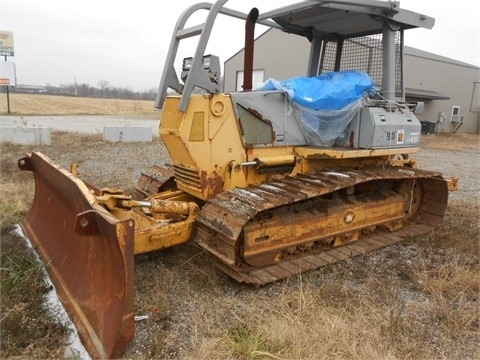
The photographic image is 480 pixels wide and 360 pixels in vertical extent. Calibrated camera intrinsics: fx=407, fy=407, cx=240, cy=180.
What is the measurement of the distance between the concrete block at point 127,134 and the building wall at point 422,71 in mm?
11454

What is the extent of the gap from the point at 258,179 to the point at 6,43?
3452 centimetres

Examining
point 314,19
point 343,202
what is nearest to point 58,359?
point 343,202

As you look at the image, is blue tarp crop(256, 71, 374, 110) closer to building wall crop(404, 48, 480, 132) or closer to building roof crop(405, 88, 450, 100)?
building roof crop(405, 88, 450, 100)

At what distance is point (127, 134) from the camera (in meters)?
14.4

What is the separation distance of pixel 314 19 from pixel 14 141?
10.8 m

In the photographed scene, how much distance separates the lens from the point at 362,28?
16.9 feet

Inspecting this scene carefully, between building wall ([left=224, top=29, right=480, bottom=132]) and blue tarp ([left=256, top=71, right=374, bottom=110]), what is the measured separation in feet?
61.5

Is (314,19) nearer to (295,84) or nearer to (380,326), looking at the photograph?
(295,84)

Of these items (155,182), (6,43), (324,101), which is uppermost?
(6,43)

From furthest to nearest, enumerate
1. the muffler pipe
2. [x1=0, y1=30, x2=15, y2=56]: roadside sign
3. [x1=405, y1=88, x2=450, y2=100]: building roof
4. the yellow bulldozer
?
[x1=0, y1=30, x2=15, y2=56]: roadside sign < [x1=405, y1=88, x2=450, y2=100]: building roof < the muffler pipe < the yellow bulldozer

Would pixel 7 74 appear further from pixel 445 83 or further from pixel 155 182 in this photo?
pixel 445 83

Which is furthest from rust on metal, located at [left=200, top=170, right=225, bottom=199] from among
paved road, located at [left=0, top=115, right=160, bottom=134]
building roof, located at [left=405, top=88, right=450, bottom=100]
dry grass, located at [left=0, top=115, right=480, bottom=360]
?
building roof, located at [left=405, top=88, right=450, bottom=100]

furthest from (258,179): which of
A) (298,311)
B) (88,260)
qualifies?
(88,260)

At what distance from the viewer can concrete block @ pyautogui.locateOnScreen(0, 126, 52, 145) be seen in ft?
40.6
